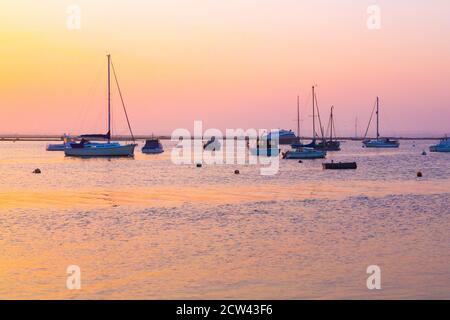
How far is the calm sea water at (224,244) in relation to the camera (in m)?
17.5

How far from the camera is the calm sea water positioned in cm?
1745

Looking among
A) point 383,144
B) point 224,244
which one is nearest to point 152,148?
point 383,144

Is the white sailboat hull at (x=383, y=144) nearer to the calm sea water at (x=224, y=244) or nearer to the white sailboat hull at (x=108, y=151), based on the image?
the white sailboat hull at (x=108, y=151)

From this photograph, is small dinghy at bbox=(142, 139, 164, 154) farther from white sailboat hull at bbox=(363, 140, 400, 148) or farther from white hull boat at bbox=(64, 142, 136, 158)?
white sailboat hull at bbox=(363, 140, 400, 148)

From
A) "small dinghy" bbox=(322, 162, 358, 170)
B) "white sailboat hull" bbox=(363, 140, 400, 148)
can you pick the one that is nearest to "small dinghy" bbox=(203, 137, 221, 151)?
"white sailboat hull" bbox=(363, 140, 400, 148)

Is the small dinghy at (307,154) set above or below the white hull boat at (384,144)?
above

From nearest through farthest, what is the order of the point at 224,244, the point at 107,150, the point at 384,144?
the point at 224,244 < the point at 107,150 < the point at 384,144

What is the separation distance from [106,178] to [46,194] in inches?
718

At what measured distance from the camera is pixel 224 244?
24.0 meters

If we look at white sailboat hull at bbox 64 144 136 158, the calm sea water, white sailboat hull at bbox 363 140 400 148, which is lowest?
white sailboat hull at bbox 363 140 400 148

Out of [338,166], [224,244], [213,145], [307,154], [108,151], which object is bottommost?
[338,166]

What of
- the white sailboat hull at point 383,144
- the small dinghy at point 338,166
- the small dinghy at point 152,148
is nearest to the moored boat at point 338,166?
the small dinghy at point 338,166

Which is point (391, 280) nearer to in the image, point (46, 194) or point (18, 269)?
point (18, 269)

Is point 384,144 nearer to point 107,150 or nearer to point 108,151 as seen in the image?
point 108,151
